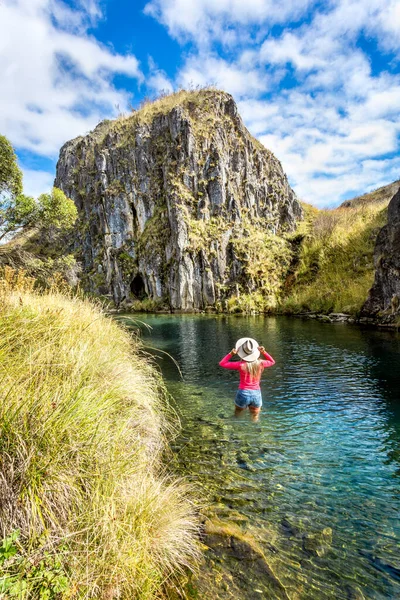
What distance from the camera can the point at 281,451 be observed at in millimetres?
6660

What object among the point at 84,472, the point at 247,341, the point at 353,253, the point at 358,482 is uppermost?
the point at 353,253

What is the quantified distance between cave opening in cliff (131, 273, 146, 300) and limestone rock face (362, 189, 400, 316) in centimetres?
3584

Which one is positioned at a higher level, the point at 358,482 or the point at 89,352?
the point at 89,352

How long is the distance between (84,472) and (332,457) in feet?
17.7

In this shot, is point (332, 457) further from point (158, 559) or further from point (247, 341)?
point (158, 559)

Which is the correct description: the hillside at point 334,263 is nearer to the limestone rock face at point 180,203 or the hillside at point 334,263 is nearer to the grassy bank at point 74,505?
the limestone rock face at point 180,203

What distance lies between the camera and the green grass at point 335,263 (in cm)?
3212

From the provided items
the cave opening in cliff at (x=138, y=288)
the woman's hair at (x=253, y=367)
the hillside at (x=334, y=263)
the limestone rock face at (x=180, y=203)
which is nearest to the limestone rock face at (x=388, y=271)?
the hillside at (x=334, y=263)

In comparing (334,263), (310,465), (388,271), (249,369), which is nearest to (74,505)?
(310,465)

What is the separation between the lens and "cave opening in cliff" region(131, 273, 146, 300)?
52938mm

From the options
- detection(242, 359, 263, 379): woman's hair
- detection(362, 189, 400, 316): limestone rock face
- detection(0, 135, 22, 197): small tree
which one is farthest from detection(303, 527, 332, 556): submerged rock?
detection(362, 189, 400, 316): limestone rock face

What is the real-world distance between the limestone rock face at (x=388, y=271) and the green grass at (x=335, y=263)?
2304mm

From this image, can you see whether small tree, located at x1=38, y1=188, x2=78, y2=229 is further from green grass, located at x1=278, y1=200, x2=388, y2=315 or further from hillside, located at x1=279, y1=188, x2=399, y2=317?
green grass, located at x1=278, y1=200, x2=388, y2=315

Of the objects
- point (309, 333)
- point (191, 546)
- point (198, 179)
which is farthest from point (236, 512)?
point (198, 179)
